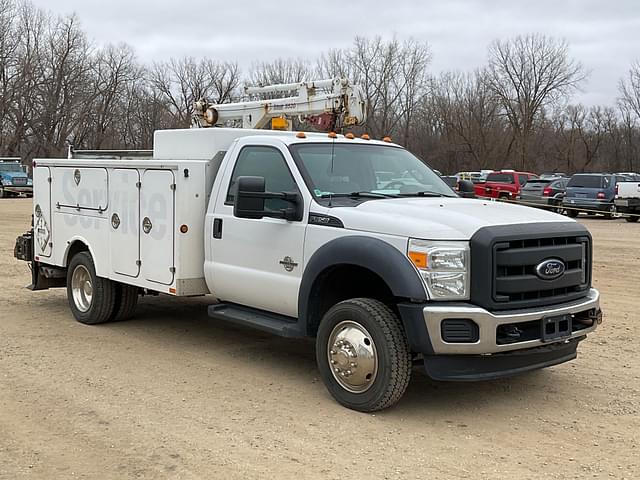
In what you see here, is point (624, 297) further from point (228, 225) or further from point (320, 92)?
point (228, 225)

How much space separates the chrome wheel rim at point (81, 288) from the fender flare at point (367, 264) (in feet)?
11.7

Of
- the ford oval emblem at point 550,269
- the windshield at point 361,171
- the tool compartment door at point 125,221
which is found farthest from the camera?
the tool compartment door at point 125,221

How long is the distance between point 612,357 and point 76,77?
65.6m

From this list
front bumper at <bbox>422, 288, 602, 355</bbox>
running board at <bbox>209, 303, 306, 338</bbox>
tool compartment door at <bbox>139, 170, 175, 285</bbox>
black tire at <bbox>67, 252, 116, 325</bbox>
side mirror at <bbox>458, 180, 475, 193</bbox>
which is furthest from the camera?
black tire at <bbox>67, 252, 116, 325</bbox>

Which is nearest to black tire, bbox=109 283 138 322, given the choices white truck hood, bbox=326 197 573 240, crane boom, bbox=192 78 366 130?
crane boom, bbox=192 78 366 130

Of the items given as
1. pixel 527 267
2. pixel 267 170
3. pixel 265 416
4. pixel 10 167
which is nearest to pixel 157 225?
pixel 267 170

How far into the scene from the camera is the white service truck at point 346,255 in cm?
522

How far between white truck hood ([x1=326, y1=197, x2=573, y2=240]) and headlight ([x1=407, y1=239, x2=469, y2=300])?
0.07 meters

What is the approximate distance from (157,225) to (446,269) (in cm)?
331

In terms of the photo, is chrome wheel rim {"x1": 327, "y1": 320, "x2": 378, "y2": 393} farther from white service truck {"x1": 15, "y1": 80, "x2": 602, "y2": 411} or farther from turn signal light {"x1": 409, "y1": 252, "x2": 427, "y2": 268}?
turn signal light {"x1": 409, "y1": 252, "x2": 427, "y2": 268}

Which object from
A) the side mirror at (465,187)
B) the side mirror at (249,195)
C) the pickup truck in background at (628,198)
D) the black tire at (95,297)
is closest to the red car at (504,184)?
the pickup truck in background at (628,198)

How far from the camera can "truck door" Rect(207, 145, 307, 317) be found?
20.5 ft

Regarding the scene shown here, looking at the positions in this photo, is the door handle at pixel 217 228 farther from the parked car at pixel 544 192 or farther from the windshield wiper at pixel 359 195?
the parked car at pixel 544 192

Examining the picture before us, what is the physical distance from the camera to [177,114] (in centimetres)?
6962
